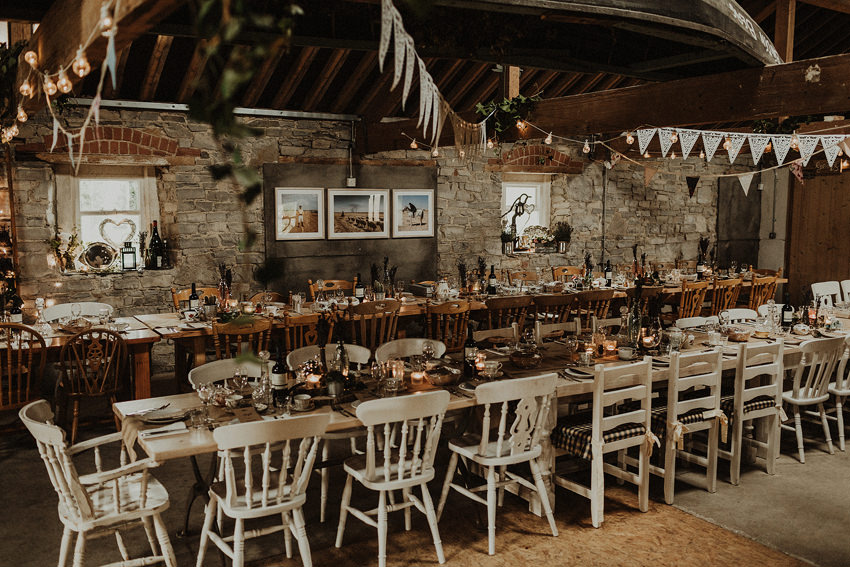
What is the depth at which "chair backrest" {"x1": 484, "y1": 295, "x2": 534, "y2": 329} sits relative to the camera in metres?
6.92

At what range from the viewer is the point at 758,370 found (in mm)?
4602

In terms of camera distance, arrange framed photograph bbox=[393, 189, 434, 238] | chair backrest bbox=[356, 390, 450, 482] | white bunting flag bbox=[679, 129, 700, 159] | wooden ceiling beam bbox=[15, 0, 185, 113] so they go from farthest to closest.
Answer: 1. framed photograph bbox=[393, 189, 434, 238]
2. white bunting flag bbox=[679, 129, 700, 159]
3. chair backrest bbox=[356, 390, 450, 482]
4. wooden ceiling beam bbox=[15, 0, 185, 113]

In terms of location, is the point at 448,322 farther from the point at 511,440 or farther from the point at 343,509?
the point at 343,509

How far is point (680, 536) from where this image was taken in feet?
12.8

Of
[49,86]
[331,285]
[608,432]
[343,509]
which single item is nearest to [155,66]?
[331,285]

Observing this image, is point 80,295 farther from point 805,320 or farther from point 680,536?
point 805,320

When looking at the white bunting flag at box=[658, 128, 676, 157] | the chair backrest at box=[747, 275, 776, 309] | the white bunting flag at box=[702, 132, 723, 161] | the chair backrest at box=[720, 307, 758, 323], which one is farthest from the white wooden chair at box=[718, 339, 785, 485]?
the chair backrest at box=[747, 275, 776, 309]

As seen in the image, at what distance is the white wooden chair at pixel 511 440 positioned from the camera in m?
3.66

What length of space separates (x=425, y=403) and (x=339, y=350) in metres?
0.94

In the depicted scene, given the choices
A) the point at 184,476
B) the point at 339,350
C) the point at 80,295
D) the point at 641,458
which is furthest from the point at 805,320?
the point at 80,295

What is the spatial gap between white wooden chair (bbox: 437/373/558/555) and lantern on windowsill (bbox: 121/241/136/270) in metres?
4.85

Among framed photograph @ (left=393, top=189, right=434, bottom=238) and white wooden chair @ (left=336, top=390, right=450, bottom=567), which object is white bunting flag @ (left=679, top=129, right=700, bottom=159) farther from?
white wooden chair @ (left=336, top=390, right=450, bottom=567)

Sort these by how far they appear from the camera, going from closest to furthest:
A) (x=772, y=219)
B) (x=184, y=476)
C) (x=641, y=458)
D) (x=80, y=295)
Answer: (x=641, y=458) < (x=184, y=476) < (x=80, y=295) < (x=772, y=219)

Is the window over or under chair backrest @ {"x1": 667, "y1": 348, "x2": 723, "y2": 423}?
over
